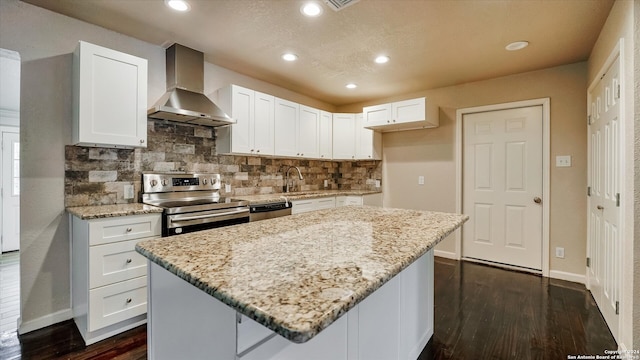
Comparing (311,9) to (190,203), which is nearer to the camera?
(311,9)

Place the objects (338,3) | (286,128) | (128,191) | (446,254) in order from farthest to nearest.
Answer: (446,254)
(286,128)
(128,191)
(338,3)

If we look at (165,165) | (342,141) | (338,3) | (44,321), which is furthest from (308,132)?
(44,321)

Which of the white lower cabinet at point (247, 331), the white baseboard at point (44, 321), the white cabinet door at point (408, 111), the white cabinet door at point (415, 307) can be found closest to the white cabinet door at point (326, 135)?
the white cabinet door at point (408, 111)

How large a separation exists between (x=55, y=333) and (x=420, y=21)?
142 inches

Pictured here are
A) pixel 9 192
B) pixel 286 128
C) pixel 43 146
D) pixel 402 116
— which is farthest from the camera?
pixel 9 192

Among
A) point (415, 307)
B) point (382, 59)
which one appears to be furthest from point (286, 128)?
point (415, 307)

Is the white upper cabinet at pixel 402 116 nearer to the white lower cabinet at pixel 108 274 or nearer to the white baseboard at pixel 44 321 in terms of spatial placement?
the white lower cabinet at pixel 108 274

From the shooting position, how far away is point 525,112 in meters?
3.39

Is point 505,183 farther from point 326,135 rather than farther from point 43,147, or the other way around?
point 43,147

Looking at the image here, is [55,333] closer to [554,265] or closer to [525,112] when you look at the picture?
[554,265]

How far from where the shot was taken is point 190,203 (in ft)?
8.76

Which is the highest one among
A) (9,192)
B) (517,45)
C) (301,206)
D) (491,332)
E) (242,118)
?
(517,45)

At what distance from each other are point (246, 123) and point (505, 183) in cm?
321

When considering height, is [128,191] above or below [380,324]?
above
